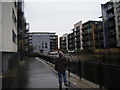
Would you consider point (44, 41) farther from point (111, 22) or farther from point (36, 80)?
point (36, 80)

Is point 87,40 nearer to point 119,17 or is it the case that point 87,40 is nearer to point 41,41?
point 119,17

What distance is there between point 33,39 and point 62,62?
455 feet

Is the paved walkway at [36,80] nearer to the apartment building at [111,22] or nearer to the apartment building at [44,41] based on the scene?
the apartment building at [111,22]

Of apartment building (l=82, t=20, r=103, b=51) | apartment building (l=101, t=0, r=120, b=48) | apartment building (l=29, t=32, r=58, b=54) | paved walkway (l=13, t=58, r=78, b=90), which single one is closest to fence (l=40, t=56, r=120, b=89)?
paved walkway (l=13, t=58, r=78, b=90)

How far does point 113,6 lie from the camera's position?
187ft

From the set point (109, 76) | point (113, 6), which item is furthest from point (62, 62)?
point (113, 6)

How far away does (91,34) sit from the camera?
83688mm

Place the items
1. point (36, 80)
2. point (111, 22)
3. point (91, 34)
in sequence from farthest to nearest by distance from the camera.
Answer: point (91, 34), point (111, 22), point (36, 80)

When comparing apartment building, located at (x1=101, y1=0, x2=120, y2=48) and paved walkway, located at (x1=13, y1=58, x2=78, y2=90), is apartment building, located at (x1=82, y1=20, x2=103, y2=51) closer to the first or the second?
apartment building, located at (x1=101, y1=0, x2=120, y2=48)

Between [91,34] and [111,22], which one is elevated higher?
[111,22]

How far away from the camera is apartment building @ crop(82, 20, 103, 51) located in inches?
2873

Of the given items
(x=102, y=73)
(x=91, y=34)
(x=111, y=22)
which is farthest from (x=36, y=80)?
(x=91, y=34)

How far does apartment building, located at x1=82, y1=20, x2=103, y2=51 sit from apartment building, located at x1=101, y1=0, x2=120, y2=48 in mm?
8773

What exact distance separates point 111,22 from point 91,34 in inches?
1038
